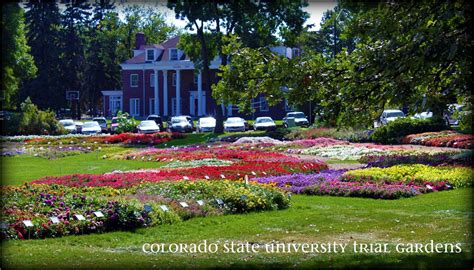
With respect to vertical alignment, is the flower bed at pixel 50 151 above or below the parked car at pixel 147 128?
below

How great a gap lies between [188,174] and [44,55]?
5604 cm

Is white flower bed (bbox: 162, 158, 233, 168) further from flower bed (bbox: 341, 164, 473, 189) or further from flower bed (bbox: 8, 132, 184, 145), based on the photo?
flower bed (bbox: 8, 132, 184, 145)

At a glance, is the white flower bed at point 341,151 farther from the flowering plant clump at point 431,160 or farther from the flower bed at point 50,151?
the flower bed at point 50,151

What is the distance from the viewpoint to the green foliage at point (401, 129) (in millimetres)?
35969

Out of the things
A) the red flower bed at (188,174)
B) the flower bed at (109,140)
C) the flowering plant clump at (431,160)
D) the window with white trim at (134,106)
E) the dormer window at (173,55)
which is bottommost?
the flower bed at (109,140)

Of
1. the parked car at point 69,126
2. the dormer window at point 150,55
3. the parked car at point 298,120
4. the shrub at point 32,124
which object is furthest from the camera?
Answer: the dormer window at point 150,55

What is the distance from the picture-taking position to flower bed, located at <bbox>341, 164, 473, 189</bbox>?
18.0 m

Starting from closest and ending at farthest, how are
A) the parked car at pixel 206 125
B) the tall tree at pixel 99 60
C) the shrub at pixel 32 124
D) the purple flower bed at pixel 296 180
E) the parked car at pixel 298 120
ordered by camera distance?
the purple flower bed at pixel 296 180
the shrub at pixel 32 124
the parked car at pixel 206 125
the parked car at pixel 298 120
the tall tree at pixel 99 60

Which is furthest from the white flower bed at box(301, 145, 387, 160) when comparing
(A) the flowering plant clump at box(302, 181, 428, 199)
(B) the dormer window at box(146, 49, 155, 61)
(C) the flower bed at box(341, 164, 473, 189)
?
(B) the dormer window at box(146, 49, 155, 61)

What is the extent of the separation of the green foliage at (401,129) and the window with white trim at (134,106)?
43951 millimetres

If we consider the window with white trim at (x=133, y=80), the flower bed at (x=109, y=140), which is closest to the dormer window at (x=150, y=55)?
the window with white trim at (x=133, y=80)

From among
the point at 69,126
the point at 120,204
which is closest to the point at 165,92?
the point at 69,126

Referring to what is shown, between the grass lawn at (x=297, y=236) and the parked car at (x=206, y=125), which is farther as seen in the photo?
the parked car at (x=206, y=125)

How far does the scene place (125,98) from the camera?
76.4 meters
